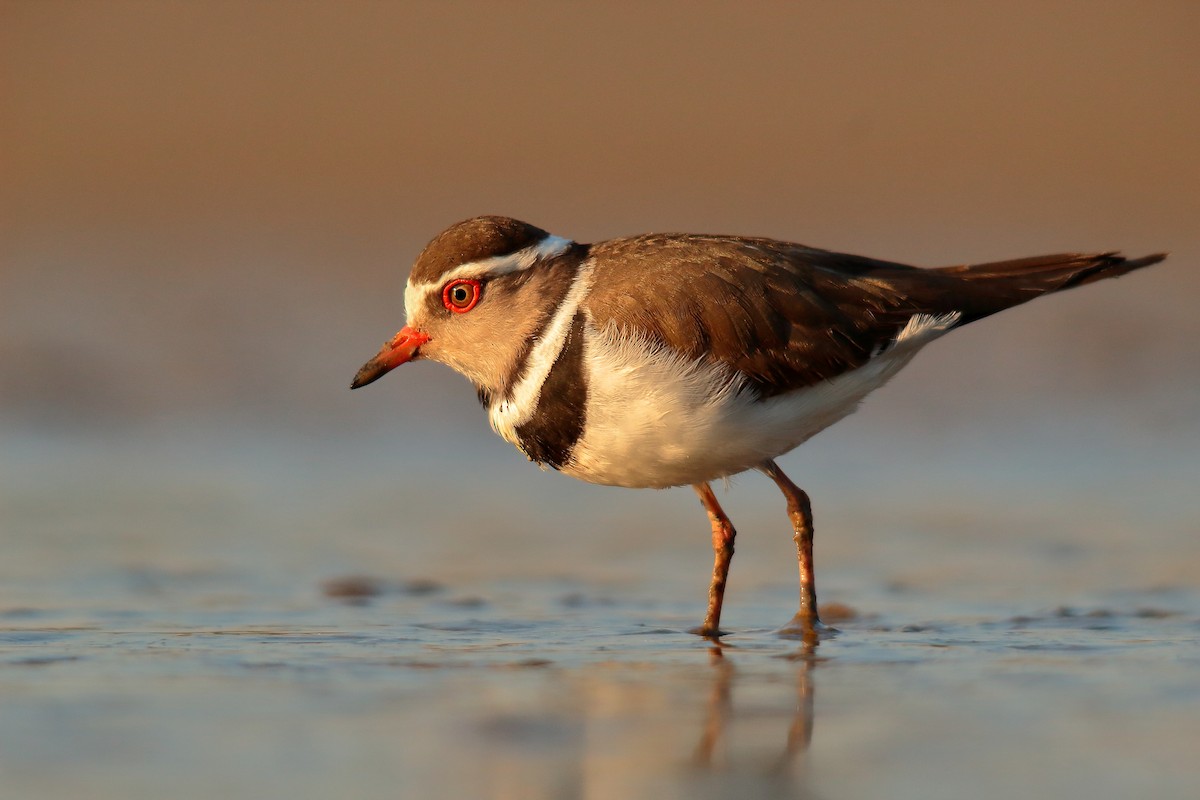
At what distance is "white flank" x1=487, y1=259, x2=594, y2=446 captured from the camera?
6.79 meters

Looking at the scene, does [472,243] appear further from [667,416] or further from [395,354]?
[667,416]

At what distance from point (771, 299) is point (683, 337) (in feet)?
1.47

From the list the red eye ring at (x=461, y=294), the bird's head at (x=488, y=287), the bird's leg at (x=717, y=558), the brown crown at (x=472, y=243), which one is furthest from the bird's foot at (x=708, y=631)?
the brown crown at (x=472, y=243)

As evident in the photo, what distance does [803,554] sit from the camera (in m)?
7.15

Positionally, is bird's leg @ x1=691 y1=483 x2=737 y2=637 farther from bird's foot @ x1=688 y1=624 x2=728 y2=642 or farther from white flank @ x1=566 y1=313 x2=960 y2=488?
white flank @ x1=566 y1=313 x2=960 y2=488

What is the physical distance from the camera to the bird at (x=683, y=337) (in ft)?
21.7

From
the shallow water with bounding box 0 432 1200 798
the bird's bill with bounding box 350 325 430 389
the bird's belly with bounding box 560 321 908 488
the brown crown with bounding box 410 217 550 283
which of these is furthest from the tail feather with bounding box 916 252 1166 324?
the bird's bill with bounding box 350 325 430 389

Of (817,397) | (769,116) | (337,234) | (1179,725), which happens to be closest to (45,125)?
(337,234)

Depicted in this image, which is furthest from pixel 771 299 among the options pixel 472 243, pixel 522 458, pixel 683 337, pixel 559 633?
pixel 522 458

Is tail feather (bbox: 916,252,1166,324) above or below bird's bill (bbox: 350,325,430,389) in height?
above

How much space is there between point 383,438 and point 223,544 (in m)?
2.85

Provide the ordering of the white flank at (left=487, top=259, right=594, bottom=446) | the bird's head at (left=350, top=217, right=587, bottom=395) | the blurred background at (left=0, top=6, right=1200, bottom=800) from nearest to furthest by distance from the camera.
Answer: the blurred background at (left=0, top=6, right=1200, bottom=800) < the white flank at (left=487, top=259, right=594, bottom=446) < the bird's head at (left=350, top=217, right=587, bottom=395)

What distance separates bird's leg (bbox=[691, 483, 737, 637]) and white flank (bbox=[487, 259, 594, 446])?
0.85 meters

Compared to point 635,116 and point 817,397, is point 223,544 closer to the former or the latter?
point 817,397
